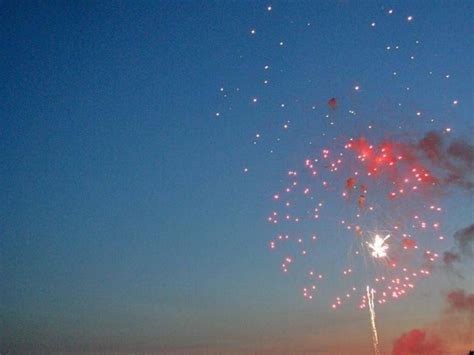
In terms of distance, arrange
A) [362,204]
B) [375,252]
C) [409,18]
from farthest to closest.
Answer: [375,252] < [362,204] < [409,18]

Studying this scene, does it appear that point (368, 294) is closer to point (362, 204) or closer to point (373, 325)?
point (373, 325)

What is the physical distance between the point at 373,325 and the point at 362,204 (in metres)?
9.52

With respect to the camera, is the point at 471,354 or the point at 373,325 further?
the point at 373,325

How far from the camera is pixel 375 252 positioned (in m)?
21.4

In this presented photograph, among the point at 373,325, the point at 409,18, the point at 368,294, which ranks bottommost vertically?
the point at 373,325

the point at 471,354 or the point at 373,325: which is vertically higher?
the point at 373,325

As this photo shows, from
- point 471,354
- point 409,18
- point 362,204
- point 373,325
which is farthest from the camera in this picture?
point 373,325

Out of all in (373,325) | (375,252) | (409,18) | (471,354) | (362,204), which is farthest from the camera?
(373,325)

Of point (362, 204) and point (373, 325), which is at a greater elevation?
point (362, 204)

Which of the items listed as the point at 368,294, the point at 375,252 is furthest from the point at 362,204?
the point at 368,294

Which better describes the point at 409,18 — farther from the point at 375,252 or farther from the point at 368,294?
the point at 368,294

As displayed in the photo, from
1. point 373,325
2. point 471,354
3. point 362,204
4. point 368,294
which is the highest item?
point 362,204

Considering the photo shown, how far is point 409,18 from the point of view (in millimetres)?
12695

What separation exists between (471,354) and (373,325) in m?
5.02
